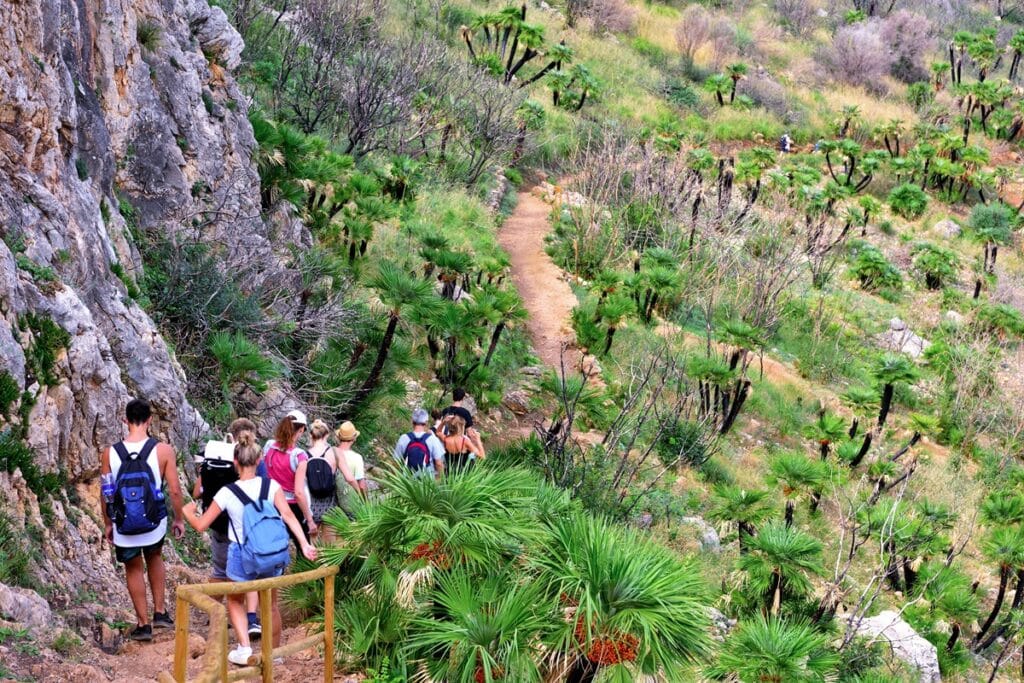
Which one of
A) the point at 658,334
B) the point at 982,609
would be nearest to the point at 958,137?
the point at 658,334

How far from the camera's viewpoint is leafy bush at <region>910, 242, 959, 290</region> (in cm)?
3059

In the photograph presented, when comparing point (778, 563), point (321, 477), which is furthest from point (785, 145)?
point (321, 477)

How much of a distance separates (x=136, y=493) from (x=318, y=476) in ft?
4.38

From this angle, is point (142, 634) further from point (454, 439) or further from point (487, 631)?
point (454, 439)

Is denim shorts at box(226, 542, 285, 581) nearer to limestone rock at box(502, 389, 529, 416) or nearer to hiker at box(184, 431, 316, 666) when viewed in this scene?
hiker at box(184, 431, 316, 666)

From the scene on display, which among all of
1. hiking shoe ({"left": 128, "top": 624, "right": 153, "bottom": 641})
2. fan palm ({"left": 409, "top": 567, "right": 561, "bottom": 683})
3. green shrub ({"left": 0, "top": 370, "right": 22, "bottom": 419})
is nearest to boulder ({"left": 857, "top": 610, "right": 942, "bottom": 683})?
fan palm ({"left": 409, "top": 567, "right": 561, "bottom": 683})

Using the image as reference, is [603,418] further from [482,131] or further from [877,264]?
[877,264]

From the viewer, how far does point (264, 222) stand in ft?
44.8

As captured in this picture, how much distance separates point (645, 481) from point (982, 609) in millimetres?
5858

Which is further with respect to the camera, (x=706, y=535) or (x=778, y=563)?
(x=706, y=535)

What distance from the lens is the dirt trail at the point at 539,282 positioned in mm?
20484

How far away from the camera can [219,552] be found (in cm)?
596

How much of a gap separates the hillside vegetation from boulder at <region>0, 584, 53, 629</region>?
0.69 ft

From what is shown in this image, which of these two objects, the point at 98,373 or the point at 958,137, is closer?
the point at 98,373
